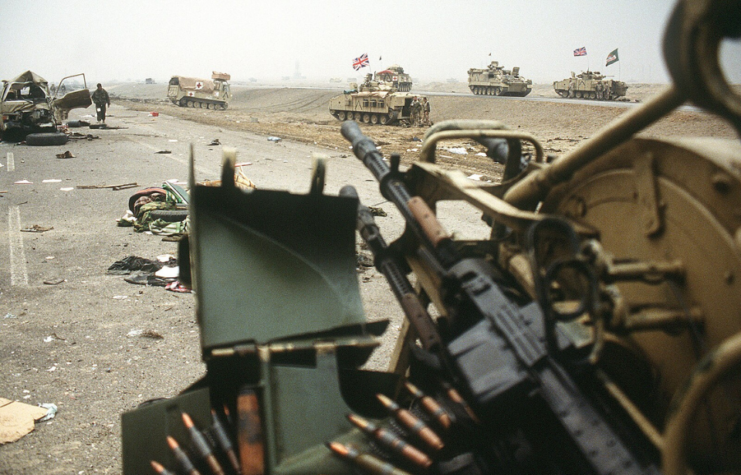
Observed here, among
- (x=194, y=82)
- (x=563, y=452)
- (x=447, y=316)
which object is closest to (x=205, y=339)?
(x=447, y=316)

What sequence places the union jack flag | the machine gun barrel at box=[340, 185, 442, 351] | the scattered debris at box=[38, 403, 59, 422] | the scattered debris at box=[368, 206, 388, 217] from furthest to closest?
1. the union jack flag
2. the scattered debris at box=[368, 206, 388, 217]
3. the scattered debris at box=[38, 403, 59, 422]
4. the machine gun barrel at box=[340, 185, 442, 351]

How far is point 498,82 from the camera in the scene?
36531 mm

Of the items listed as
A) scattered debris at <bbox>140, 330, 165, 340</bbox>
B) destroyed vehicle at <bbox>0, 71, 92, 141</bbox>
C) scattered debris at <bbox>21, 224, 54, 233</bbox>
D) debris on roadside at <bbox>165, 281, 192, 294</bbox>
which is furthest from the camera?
destroyed vehicle at <bbox>0, 71, 92, 141</bbox>

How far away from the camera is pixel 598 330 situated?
1.34 m

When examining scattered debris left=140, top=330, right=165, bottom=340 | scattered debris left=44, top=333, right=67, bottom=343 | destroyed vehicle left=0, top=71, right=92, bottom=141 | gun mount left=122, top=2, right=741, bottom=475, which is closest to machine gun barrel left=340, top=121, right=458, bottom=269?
gun mount left=122, top=2, right=741, bottom=475

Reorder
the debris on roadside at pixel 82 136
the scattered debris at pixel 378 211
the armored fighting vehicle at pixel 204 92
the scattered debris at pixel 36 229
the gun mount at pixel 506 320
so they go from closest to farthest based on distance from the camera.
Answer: the gun mount at pixel 506 320 → the scattered debris at pixel 36 229 → the scattered debris at pixel 378 211 → the debris on roadside at pixel 82 136 → the armored fighting vehicle at pixel 204 92

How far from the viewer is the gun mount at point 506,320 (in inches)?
52.7

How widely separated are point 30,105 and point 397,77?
26033 mm

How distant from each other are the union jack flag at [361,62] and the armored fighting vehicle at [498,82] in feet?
27.9

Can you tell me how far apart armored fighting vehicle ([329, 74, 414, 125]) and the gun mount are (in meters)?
22.5

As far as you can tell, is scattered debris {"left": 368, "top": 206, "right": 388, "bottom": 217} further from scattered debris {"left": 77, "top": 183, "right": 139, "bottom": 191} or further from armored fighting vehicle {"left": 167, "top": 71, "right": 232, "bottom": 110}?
armored fighting vehicle {"left": 167, "top": 71, "right": 232, "bottom": 110}

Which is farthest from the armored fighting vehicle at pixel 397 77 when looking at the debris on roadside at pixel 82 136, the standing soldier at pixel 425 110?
the debris on roadside at pixel 82 136

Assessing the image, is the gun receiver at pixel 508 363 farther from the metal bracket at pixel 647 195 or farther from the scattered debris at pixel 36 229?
the scattered debris at pixel 36 229

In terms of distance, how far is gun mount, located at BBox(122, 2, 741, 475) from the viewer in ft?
4.40
